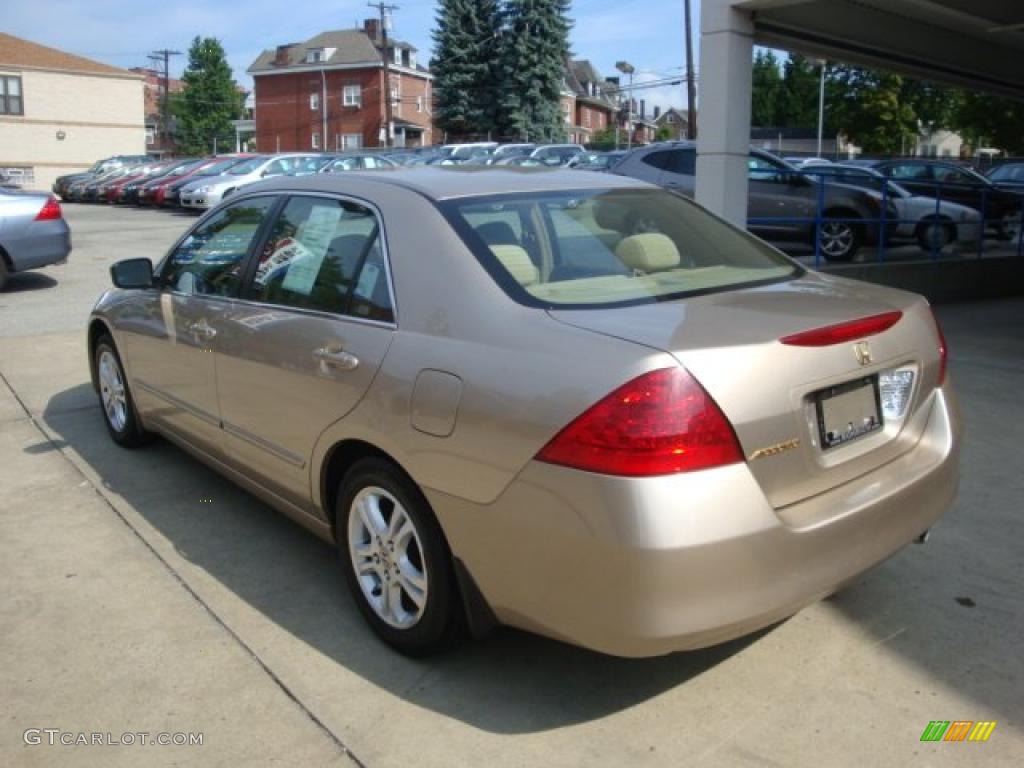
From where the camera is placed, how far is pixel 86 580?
389 centimetres

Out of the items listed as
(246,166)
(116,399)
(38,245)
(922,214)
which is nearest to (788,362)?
(116,399)

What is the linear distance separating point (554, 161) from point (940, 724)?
22.8 meters

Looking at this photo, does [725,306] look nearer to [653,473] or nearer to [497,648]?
[653,473]

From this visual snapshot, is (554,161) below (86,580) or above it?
above

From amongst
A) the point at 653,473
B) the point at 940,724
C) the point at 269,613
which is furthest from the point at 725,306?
the point at 269,613

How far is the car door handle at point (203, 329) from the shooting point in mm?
4172

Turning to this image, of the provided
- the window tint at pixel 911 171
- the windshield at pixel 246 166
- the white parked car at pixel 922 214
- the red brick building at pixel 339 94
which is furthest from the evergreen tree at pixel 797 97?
the white parked car at pixel 922 214

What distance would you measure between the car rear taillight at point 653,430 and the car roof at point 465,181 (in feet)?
4.07

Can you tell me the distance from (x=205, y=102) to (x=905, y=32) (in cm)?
8128

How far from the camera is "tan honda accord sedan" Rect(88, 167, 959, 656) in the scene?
2.47 m

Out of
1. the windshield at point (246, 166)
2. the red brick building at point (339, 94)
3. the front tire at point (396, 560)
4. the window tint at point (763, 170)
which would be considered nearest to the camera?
the front tire at point (396, 560)

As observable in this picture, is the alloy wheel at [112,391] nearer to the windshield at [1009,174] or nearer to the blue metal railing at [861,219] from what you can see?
the blue metal railing at [861,219]

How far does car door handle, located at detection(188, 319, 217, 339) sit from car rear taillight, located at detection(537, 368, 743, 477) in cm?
226

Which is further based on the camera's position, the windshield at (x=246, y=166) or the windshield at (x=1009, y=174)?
the windshield at (x=246, y=166)
